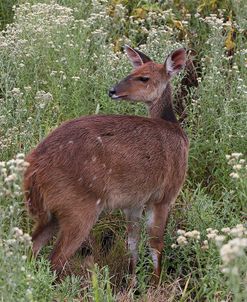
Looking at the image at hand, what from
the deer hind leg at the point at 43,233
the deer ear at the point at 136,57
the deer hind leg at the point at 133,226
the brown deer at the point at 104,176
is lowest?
the deer hind leg at the point at 133,226

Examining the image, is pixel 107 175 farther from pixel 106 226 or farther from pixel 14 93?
pixel 14 93

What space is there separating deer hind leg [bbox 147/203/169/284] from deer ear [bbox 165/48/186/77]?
1.13 m

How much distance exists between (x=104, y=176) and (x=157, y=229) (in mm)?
732

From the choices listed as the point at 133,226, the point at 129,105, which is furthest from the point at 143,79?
the point at 133,226

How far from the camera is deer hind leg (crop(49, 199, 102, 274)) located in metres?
5.90

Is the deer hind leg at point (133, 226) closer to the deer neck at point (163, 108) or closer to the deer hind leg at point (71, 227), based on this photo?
the deer hind leg at point (71, 227)

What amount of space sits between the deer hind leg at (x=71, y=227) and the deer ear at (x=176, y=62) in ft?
5.09

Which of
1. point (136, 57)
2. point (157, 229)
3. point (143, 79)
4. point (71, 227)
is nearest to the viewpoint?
point (71, 227)

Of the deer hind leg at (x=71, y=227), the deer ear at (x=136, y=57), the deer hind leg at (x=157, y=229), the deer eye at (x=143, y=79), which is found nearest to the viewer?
the deer hind leg at (x=71, y=227)

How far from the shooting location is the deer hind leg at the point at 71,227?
19.4 feet

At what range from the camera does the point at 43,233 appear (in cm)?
615

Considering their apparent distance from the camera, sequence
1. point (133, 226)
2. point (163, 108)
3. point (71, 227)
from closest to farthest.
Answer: point (71, 227) → point (133, 226) → point (163, 108)

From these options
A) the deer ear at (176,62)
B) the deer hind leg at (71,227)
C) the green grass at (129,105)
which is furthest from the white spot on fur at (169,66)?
the deer hind leg at (71,227)

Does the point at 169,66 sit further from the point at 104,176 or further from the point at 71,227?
the point at 71,227
